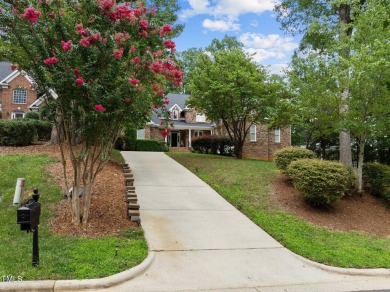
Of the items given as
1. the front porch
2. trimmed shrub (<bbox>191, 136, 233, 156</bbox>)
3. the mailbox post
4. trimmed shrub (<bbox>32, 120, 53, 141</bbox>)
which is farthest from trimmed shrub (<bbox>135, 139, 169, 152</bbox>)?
the mailbox post

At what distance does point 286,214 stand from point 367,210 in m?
2.76

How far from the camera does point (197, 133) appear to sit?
3294cm

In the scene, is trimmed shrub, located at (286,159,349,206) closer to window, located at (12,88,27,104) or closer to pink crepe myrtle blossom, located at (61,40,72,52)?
pink crepe myrtle blossom, located at (61,40,72,52)

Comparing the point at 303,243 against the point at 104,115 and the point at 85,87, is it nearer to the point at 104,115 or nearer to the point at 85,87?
the point at 104,115

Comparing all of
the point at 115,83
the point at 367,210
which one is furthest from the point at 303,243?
the point at 115,83

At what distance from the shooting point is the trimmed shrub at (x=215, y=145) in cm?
2194

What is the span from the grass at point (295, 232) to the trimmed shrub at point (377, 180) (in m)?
2.79

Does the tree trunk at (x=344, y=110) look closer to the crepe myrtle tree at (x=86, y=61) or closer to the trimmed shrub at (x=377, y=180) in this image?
the trimmed shrub at (x=377, y=180)

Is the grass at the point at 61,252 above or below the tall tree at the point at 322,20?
below

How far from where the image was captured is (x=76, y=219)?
20.5ft

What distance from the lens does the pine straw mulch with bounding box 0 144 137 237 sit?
20.0ft

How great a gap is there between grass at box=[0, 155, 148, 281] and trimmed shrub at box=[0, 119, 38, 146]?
7.77m

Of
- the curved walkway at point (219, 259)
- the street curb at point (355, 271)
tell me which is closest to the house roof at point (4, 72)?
the curved walkway at point (219, 259)

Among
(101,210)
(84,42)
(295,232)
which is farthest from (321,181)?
(84,42)
